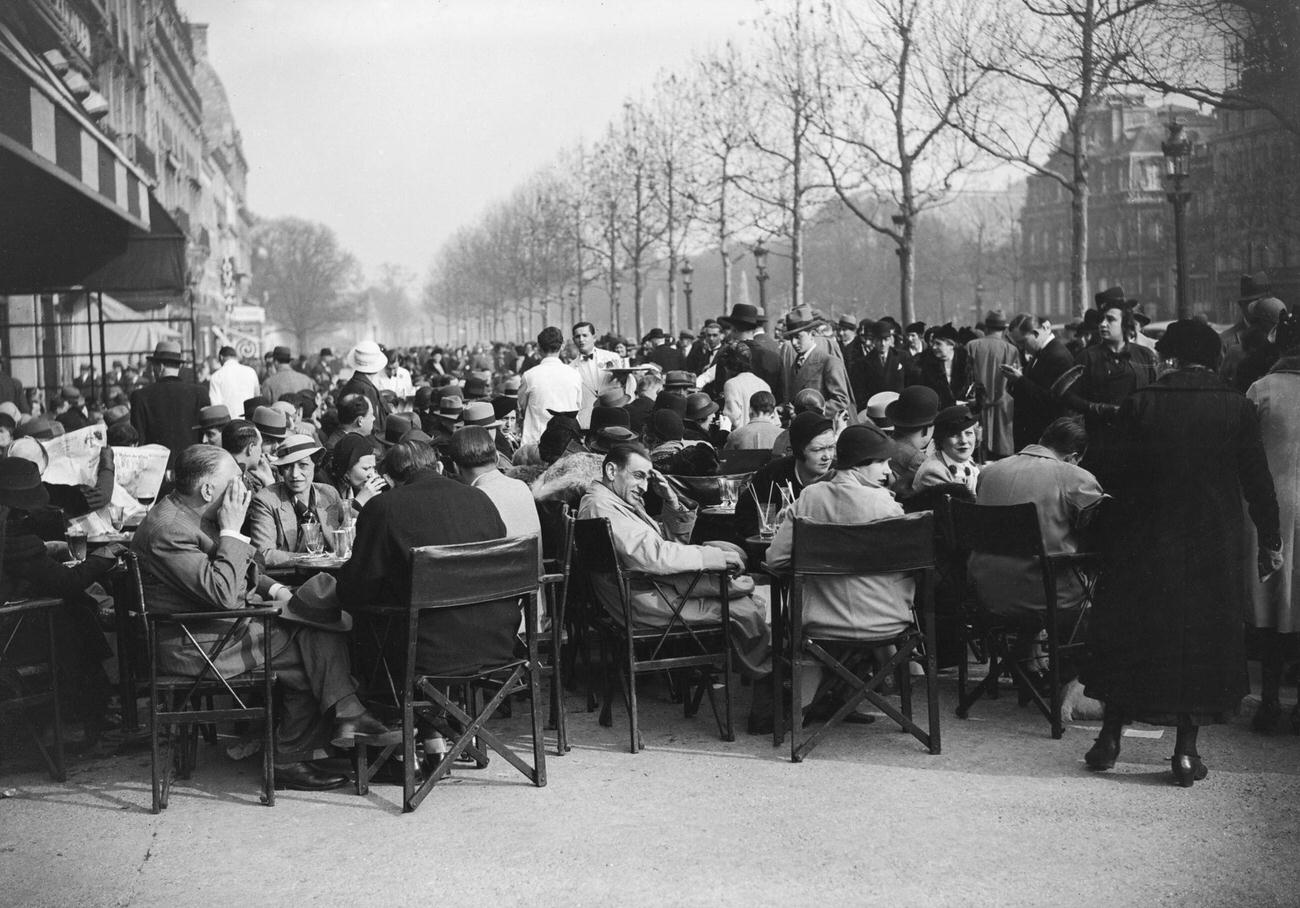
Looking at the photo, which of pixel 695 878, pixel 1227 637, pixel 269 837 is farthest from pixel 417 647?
pixel 1227 637

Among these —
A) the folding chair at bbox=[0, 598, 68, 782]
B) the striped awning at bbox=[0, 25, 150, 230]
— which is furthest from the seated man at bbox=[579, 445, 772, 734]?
the striped awning at bbox=[0, 25, 150, 230]

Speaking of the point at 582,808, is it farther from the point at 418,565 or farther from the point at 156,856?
the point at 156,856

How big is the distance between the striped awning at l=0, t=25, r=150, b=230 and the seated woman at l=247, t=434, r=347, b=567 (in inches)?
219

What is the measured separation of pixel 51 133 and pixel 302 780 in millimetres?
8809

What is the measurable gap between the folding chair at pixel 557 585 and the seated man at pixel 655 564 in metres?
0.22

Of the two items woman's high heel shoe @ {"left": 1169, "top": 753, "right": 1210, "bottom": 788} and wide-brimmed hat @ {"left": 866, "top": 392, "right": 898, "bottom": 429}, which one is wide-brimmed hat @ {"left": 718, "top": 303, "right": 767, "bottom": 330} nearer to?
wide-brimmed hat @ {"left": 866, "top": 392, "right": 898, "bottom": 429}

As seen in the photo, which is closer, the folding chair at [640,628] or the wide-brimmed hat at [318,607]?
the wide-brimmed hat at [318,607]

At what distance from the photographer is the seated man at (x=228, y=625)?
19.5ft

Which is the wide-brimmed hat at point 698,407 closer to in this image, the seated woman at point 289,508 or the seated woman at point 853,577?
the seated woman at point 289,508

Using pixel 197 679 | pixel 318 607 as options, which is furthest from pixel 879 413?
pixel 197 679

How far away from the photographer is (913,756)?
6434 mm

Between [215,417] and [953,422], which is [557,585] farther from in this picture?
[215,417]

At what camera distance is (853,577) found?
251 inches

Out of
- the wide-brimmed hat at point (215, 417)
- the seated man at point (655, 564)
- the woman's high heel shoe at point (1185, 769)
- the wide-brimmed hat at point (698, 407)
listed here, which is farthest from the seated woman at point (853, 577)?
the wide-brimmed hat at point (215, 417)
